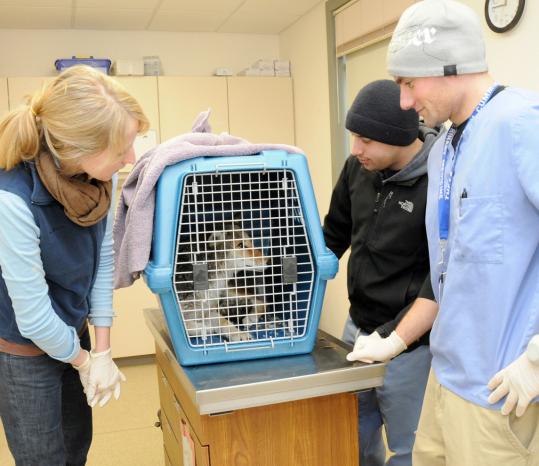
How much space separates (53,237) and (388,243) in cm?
85

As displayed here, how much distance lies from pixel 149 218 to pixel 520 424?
0.85m

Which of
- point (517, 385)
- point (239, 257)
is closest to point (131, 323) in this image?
point (239, 257)

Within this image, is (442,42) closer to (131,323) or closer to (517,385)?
(517,385)

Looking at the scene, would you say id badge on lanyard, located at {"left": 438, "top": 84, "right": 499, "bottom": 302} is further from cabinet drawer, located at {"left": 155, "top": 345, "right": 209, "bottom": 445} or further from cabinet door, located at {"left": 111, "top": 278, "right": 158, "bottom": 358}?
cabinet door, located at {"left": 111, "top": 278, "right": 158, "bottom": 358}

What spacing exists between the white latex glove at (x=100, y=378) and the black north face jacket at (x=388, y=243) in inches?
26.7

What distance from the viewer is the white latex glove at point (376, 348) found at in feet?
4.06

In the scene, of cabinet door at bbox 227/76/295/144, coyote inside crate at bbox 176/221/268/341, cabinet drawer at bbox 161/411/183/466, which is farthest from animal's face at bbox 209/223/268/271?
cabinet door at bbox 227/76/295/144

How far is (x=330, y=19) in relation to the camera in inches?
139

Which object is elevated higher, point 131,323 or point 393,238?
point 393,238

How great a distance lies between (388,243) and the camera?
1537 millimetres

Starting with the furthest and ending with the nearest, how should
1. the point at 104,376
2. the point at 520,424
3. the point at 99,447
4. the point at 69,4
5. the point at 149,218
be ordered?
the point at 69,4, the point at 99,447, the point at 104,376, the point at 149,218, the point at 520,424

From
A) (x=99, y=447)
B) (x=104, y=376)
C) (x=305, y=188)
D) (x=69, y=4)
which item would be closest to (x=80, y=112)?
(x=305, y=188)

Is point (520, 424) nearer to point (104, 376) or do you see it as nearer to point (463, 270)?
point (463, 270)

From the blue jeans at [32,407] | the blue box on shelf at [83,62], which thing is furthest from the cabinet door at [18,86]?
the blue jeans at [32,407]
